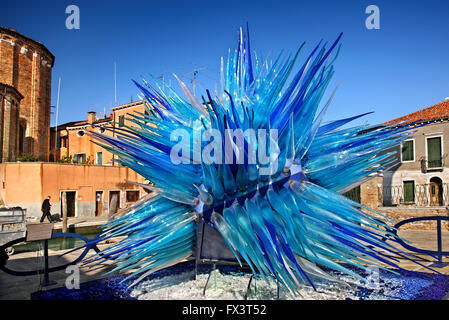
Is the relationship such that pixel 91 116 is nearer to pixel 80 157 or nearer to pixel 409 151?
pixel 80 157

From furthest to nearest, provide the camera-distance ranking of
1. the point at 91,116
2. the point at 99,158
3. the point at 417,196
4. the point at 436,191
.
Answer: the point at 91,116 < the point at 99,158 < the point at 417,196 < the point at 436,191

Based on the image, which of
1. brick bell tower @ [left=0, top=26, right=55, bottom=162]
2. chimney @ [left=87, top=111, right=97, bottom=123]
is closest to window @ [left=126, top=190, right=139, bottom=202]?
brick bell tower @ [left=0, top=26, right=55, bottom=162]

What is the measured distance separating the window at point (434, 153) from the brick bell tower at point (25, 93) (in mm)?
34351

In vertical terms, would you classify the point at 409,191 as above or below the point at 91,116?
below

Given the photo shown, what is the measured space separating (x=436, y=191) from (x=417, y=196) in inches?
50.0

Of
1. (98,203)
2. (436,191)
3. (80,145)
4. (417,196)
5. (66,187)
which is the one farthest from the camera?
(80,145)

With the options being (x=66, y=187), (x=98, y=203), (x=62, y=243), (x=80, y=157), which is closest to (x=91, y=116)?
(x=80, y=157)

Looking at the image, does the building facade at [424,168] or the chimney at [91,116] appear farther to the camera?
the chimney at [91,116]

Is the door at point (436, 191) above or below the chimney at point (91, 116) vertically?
below

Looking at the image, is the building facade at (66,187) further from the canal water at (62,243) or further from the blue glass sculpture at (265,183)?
the blue glass sculpture at (265,183)

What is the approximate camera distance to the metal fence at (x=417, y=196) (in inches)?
904

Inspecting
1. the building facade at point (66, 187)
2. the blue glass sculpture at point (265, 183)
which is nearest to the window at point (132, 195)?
the building facade at point (66, 187)

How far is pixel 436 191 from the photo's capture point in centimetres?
2350

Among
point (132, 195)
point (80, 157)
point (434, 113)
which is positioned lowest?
point (132, 195)
